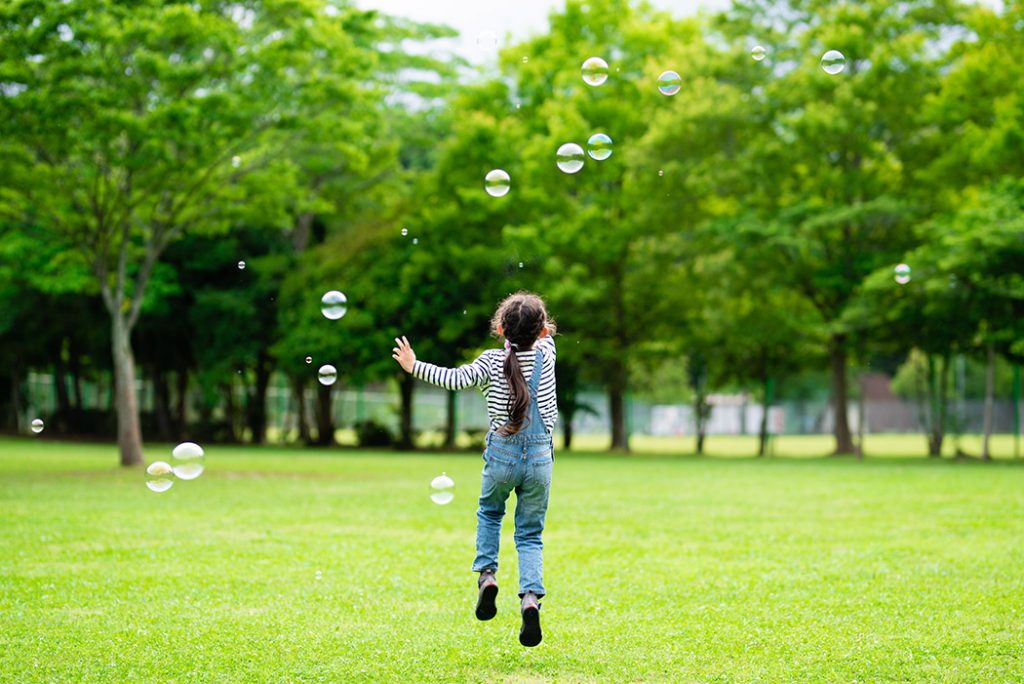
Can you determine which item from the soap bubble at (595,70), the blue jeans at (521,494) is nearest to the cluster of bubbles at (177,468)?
the blue jeans at (521,494)

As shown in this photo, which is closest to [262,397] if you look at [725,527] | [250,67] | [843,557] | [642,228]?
[642,228]

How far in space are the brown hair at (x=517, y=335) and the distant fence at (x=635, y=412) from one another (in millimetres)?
47147

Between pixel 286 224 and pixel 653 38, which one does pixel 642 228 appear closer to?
pixel 653 38

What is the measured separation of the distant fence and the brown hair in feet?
155

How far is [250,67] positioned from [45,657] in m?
17.9

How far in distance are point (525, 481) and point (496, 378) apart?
24.1 inches

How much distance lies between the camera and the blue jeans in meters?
6.49

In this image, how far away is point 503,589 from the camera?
9039mm

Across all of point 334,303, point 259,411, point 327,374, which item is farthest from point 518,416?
point 259,411

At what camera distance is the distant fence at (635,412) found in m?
57.7

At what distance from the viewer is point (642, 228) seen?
34781 mm

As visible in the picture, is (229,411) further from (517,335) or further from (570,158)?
(517,335)

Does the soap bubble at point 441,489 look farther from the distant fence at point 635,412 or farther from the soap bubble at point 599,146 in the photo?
the distant fence at point 635,412

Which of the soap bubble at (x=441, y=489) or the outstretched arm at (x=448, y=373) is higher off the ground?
the outstretched arm at (x=448, y=373)
